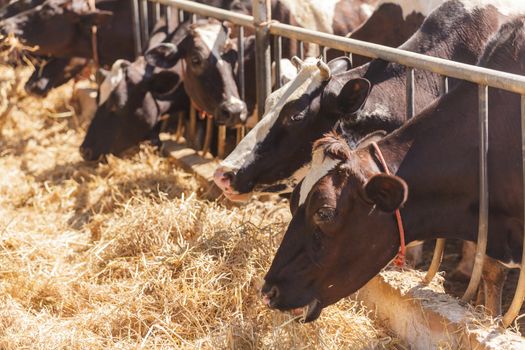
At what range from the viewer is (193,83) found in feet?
20.9

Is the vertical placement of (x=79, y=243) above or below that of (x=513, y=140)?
below

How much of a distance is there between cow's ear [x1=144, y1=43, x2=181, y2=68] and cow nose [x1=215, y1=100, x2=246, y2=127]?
75 centimetres

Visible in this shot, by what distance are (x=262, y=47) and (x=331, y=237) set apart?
7.30ft

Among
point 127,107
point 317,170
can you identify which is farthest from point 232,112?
point 317,170

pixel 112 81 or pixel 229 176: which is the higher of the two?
pixel 229 176

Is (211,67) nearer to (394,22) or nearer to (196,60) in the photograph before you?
(196,60)

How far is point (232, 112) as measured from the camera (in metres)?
6.02

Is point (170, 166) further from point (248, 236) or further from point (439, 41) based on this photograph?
point (439, 41)

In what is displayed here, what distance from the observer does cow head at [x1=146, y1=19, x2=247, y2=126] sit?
6.08m

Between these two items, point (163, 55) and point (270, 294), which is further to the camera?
point (163, 55)

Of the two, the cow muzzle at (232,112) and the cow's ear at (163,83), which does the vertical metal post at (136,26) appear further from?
the cow muzzle at (232,112)

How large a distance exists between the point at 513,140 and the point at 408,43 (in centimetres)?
114

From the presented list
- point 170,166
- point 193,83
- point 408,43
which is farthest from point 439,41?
point 170,166

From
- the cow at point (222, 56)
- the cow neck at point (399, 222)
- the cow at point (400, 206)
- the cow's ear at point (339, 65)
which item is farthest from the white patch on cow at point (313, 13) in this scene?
the cow neck at point (399, 222)
